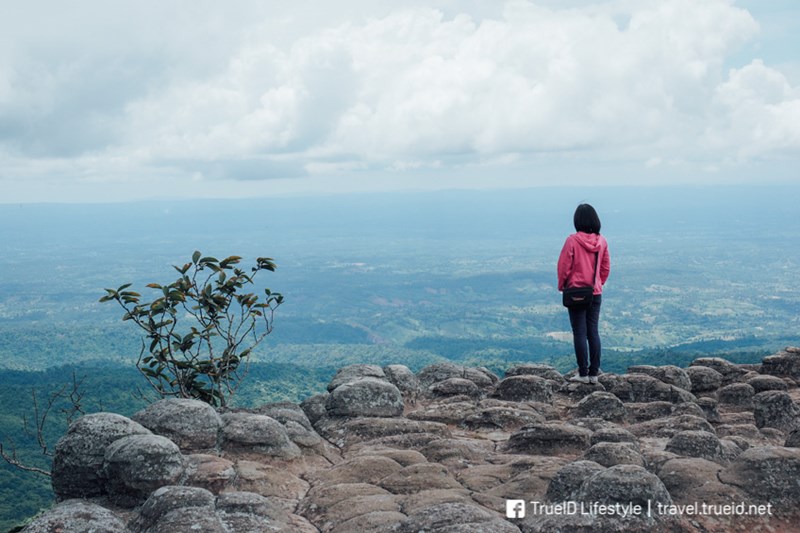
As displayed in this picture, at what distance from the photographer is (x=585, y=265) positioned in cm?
1535

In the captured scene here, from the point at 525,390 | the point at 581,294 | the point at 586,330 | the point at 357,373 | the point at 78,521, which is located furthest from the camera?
the point at 357,373

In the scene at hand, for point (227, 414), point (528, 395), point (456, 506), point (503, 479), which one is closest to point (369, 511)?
point (456, 506)

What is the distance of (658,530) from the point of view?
326 inches

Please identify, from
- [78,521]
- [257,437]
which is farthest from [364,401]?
[78,521]

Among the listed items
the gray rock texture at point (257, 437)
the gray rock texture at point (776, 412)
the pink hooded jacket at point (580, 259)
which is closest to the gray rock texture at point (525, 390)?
the pink hooded jacket at point (580, 259)

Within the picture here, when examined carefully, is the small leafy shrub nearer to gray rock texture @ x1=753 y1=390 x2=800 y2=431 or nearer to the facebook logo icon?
the facebook logo icon

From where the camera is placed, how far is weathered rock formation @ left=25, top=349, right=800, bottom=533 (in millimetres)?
8594

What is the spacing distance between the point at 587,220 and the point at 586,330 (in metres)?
2.40

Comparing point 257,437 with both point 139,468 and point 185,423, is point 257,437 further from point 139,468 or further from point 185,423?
point 139,468

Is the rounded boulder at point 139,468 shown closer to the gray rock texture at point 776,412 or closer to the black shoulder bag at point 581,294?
the black shoulder bag at point 581,294

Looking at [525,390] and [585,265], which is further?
[525,390]

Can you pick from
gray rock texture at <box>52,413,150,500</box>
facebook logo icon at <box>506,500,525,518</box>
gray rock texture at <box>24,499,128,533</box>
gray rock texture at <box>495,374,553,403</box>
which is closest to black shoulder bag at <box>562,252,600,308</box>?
gray rock texture at <box>495,374,553,403</box>

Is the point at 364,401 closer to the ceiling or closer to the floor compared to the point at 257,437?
closer to the floor

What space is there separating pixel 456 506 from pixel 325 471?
3418mm
